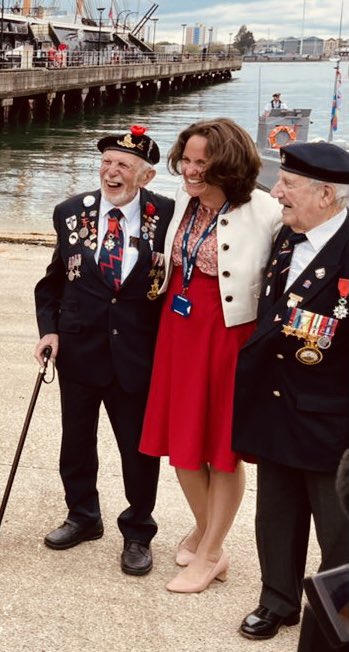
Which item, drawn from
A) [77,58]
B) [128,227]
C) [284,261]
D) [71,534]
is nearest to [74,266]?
[128,227]

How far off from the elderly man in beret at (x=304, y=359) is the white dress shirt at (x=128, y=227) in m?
0.51

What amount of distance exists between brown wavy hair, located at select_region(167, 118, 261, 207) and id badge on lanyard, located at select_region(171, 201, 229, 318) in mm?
87

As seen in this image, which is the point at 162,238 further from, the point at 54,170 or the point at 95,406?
the point at 54,170

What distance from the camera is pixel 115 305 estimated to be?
9.89ft

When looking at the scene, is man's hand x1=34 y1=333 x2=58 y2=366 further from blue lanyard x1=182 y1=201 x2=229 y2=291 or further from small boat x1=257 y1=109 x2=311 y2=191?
small boat x1=257 y1=109 x2=311 y2=191

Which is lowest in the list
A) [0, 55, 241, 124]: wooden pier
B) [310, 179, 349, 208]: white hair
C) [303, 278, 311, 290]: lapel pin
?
[0, 55, 241, 124]: wooden pier

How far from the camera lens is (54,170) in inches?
931

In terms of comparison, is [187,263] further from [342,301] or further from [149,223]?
[342,301]

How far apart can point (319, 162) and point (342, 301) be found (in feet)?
1.24

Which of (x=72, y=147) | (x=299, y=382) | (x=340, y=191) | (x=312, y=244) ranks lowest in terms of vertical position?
(x=72, y=147)

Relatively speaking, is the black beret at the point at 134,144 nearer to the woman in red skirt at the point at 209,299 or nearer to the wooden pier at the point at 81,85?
the woman in red skirt at the point at 209,299

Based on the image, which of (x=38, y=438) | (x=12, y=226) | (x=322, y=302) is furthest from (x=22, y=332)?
(x=12, y=226)

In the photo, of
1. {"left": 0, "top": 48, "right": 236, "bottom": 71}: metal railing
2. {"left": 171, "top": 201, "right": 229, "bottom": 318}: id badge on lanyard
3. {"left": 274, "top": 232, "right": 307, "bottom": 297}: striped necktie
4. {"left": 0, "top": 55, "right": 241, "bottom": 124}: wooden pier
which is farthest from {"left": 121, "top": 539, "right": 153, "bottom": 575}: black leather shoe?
{"left": 0, "top": 48, "right": 236, "bottom": 71}: metal railing

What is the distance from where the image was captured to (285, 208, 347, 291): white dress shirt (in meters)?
2.53
